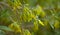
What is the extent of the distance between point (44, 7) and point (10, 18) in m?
0.80

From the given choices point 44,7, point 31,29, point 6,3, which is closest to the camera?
point 6,3

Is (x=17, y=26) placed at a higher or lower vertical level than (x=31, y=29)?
lower

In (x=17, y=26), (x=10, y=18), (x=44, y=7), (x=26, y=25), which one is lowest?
(x=17, y=26)

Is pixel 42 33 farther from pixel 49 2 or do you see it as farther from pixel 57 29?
pixel 49 2

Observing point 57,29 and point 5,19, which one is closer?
point 5,19

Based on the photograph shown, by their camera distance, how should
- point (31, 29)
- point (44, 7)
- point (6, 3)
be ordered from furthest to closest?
point (44, 7) < point (31, 29) < point (6, 3)

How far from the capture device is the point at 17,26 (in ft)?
5.75

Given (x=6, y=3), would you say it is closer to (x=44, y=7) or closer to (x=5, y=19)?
(x=5, y=19)

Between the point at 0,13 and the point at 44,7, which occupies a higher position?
the point at 44,7

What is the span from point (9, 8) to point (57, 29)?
89cm

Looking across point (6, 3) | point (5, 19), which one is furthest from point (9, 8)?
point (5, 19)

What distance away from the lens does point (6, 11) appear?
1.94 m

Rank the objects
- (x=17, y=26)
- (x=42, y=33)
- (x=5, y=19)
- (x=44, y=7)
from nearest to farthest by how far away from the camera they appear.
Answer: (x=17, y=26)
(x=5, y=19)
(x=42, y=33)
(x=44, y=7)

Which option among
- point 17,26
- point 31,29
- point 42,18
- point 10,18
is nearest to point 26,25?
point 31,29
